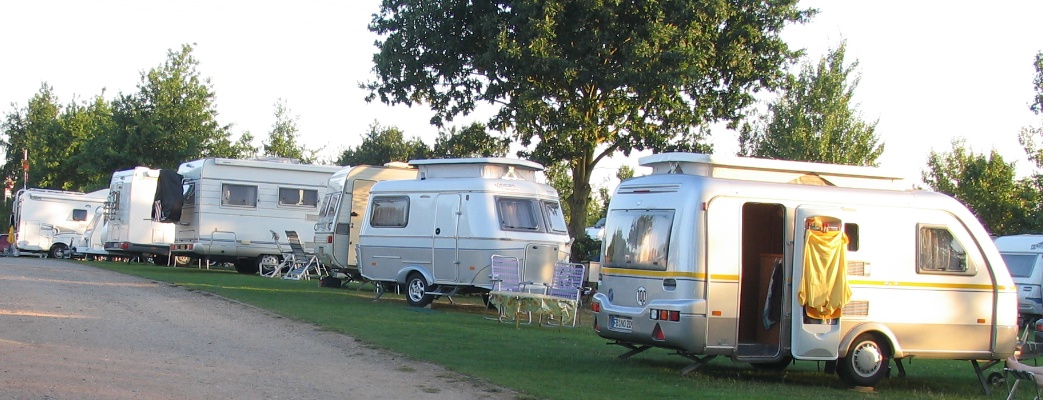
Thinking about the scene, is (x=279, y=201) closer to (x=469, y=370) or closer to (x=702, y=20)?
(x=702, y=20)

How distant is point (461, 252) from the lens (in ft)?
60.4

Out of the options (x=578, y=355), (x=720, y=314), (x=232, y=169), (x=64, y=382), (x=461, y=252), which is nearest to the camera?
(x=64, y=382)

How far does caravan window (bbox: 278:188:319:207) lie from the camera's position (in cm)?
2961

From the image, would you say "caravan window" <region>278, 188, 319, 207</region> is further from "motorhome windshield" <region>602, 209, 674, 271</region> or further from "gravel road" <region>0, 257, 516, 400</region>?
"motorhome windshield" <region>602, 209, 674, 271</region>

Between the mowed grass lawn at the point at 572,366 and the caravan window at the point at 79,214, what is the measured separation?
28496 mm

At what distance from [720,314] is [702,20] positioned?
515 inches

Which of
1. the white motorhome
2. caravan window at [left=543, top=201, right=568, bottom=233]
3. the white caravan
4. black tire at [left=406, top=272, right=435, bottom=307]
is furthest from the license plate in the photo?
the white caravan

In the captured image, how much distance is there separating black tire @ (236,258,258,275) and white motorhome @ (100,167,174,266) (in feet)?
7.32

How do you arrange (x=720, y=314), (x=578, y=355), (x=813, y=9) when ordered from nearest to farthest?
(x=720, y=314) → (x=578, y=355) → (x=813, y=9)

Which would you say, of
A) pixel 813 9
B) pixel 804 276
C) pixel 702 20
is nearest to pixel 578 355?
pixel 804 276

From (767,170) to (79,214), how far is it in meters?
38.3

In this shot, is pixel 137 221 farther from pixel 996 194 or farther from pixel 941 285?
pixel 996 194

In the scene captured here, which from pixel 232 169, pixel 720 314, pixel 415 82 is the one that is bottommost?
pixel 720 314

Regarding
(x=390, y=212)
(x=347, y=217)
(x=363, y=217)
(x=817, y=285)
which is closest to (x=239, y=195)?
(x=347, y=217)
